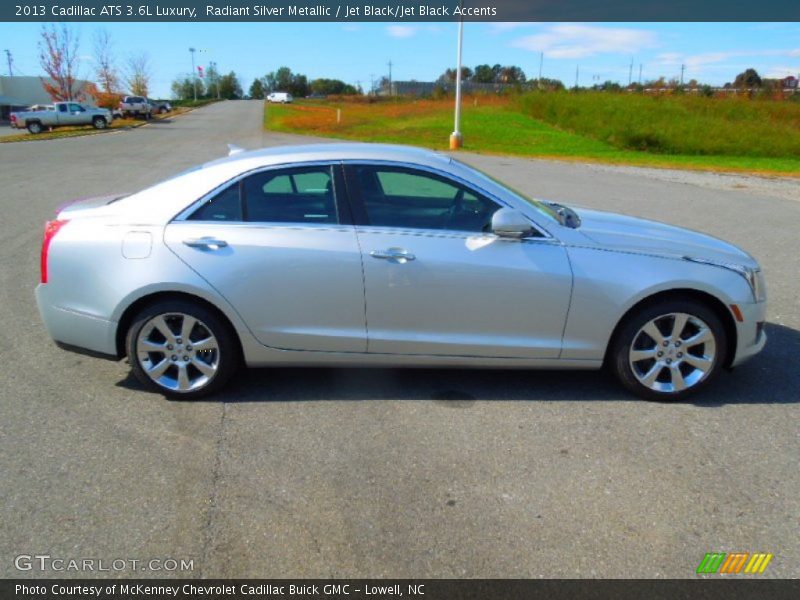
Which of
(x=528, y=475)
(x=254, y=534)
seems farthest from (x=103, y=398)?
(x=528, y=475)

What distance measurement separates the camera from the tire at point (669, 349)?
12.8ft

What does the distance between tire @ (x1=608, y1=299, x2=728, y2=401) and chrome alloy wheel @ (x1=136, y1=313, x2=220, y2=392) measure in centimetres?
262

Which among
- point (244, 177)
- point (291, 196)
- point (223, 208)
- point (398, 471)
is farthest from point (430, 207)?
point (398, 471)

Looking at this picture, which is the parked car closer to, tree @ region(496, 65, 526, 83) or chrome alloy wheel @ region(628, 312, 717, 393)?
chrome alloy wheel @ region(628, 312, 717, 393)

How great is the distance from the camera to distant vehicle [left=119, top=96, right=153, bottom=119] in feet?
174

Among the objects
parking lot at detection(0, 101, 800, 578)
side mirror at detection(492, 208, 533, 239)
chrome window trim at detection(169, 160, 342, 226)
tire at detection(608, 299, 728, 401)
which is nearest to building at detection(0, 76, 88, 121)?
chrome window trim at detection(169, 160, 342, 226)

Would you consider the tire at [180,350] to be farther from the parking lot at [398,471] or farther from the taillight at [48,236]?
the taillight at [48,236]

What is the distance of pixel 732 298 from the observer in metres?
3.88

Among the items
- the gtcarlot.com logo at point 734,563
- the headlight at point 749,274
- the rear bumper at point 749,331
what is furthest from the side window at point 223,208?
the rear bumper at point 749,331

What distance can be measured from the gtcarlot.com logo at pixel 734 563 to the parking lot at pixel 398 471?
3 cm

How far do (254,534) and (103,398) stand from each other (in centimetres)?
A: 183

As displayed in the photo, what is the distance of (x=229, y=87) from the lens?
503 ft

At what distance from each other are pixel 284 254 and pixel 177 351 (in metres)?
0.94
